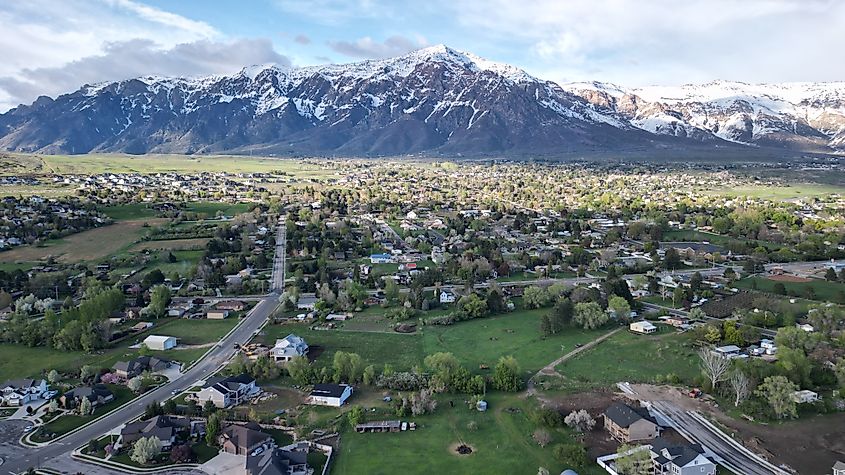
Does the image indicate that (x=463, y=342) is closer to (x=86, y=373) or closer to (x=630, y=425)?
(x=630, y=425)

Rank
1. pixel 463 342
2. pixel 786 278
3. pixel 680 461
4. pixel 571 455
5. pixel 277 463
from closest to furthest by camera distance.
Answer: pixel 680 461
pixel 277 463
pixel 571 455
pixel 463 342
pixel 786 278

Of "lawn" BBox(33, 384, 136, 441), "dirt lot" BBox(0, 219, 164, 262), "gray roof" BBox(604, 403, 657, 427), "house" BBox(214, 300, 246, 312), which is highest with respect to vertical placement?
"dirt lot" BBox(0, 219, 164, 262)

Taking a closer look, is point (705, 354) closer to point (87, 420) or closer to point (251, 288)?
point (87, 420)

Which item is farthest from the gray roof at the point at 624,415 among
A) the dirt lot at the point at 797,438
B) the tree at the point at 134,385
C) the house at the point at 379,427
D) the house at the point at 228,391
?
the tree at the point at 134,385

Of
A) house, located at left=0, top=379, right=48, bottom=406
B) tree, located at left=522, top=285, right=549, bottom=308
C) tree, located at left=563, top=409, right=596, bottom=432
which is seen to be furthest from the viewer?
tree, located at left=522, top=285, right=549, bottom=308

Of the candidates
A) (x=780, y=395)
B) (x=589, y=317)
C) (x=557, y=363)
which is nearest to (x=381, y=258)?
(x=589, y=317)

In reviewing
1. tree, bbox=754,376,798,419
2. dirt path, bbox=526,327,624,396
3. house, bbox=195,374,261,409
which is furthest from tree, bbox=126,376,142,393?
tree, bbox=754,376,798,419

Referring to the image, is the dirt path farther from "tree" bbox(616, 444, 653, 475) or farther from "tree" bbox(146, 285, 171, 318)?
"tree" bbox(146, 285, 171, 318)
